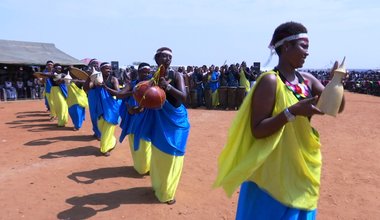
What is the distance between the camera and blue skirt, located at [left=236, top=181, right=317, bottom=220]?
2.38m

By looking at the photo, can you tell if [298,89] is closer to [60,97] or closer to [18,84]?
[60,97]

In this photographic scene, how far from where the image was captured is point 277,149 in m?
2.41

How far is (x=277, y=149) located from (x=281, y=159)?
73 millimetres

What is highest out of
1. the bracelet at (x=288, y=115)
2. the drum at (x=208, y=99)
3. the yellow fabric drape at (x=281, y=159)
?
the bracelet at (x=288, y=115)

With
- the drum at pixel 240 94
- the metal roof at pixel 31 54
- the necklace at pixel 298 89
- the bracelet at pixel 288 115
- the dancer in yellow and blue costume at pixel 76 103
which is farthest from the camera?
the metal roof at pixel 31 54

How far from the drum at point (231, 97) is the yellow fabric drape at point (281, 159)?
13.5 metres

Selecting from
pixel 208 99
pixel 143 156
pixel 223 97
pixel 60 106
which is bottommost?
pixel 208 99

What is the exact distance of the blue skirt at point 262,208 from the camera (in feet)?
7.82

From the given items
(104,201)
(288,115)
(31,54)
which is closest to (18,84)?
(31,54)

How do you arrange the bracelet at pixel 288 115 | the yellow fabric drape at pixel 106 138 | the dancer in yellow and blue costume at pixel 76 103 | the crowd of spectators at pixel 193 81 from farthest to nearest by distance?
the crowd of spectators at pixel 193 81 → the dancer in yellow and blue costume at pixel 76 103 → the yellow fabric drape at pixel 106 138 → the bracelet at pixel 288 115

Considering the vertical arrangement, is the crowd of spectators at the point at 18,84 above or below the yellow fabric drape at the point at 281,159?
below

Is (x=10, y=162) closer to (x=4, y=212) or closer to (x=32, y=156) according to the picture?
(x=32, y=156)

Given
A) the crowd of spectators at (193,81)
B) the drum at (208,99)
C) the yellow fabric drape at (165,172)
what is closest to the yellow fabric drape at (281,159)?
the yellow fabric drape at (165,172)

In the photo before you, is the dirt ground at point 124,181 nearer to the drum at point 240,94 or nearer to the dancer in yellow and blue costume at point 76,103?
the dancer in yellow and blue costume at point 76,103
